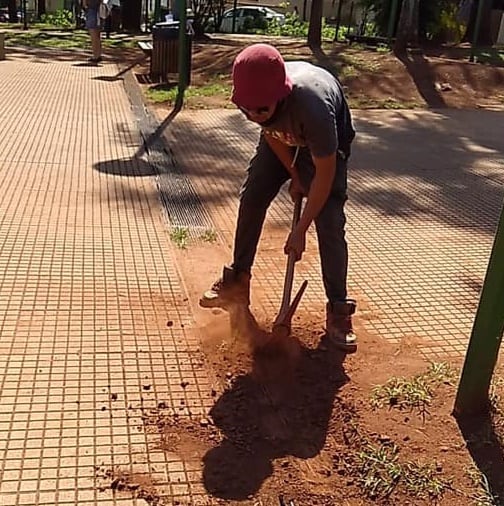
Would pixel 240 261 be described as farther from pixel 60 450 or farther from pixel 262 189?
pixel 60 450

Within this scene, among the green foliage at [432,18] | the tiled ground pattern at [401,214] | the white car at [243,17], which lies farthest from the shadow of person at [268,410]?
the white car at [243,17]

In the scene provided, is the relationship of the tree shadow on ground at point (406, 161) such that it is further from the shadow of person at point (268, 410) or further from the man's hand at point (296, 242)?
the man's hand at point (296, 242)

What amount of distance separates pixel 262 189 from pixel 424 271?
57.2 inches

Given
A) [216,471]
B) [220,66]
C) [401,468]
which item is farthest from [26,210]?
[220,66]

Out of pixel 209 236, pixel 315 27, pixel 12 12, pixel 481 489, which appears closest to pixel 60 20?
pixel 12 12

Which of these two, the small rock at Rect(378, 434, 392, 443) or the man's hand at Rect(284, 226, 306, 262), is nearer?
the small rock at Rect(378, 434, 392, 443)

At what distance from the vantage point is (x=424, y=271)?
4.19 metres

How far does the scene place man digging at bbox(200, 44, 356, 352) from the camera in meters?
2.51

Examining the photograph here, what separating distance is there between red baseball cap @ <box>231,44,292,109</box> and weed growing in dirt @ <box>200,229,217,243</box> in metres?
2.03

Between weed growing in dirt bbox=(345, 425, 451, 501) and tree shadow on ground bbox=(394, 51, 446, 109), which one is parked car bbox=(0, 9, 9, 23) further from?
weed growing in dirt bbox=(345, 425, 451, 501)

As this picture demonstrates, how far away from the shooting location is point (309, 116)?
2637mm

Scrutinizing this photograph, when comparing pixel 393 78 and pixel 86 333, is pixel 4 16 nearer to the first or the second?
pixel 393 78

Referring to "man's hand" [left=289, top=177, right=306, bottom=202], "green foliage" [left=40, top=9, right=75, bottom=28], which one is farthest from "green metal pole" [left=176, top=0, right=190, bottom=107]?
"green foliage" [left=40, top=9, right=75, bottom=28]

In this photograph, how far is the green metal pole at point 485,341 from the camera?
2459 mm
